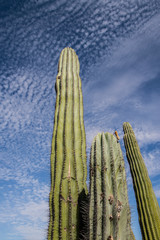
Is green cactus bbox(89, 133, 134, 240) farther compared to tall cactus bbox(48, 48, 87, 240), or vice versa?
tall cactus bbox(48, 48, 87, 240)

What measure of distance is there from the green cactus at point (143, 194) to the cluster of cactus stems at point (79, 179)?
2.42m

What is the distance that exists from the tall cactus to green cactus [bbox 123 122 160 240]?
132 inches

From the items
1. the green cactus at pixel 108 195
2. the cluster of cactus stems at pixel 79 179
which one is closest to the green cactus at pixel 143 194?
the cluster of cactus stems at pixel 79 179

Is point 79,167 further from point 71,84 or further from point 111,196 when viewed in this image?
point 71,84

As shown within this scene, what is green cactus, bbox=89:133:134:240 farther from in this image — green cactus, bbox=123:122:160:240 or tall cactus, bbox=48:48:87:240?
green cactus, bbox=123:122:160:240

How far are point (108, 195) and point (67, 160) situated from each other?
92 centimetres

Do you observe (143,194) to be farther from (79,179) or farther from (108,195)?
(108,195)

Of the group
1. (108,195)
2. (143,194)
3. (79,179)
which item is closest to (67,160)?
(79,179)

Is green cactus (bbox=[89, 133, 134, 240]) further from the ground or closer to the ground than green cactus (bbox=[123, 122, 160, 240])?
closer to the ground

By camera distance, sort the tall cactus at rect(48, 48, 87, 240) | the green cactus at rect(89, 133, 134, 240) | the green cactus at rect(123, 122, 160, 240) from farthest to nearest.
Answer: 1. the green cactus at rect(123, 122, 160, 240)
2. the tall cactus at rect(48, 48, 87, 240)
3. the green cactus at rect(89, 133, 134, 240)

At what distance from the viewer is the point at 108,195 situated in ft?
6.51

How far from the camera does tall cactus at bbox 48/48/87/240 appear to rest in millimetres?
2398

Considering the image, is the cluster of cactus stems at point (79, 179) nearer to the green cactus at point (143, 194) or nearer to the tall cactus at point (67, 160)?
the tall cactus at point (67, 160)

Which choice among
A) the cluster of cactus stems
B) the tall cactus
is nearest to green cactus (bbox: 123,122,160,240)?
the cluster of cactus stems
